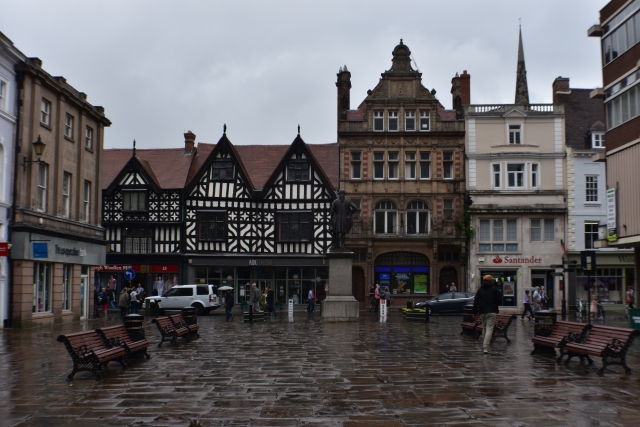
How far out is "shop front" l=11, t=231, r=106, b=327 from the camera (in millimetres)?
23875

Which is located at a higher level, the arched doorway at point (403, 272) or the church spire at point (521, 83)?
the church spire at point (521, 83)

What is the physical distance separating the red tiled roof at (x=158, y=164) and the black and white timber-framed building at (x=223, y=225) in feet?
0.71

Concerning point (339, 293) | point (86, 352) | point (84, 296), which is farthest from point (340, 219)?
point (86, 352)

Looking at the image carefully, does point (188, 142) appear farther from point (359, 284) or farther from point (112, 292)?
point (359, 284)

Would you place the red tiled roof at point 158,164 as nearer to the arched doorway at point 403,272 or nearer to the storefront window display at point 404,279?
the arched doorway at point 403,272

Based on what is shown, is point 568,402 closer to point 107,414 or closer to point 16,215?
point 107,414

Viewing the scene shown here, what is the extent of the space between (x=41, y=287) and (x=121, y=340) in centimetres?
1468

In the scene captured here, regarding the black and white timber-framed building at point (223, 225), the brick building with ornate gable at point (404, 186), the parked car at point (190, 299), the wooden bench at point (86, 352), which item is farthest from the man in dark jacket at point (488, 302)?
the black and white timber-framed building at point (223, 225)

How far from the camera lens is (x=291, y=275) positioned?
142 ft

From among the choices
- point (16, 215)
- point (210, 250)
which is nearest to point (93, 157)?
point (16, 215)

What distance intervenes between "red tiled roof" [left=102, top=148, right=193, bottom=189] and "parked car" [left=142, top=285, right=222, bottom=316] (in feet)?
33.3

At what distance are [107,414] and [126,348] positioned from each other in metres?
4.58

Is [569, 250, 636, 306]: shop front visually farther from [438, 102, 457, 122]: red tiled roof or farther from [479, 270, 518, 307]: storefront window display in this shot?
[438, 102, 457, 122]: red tiled roof

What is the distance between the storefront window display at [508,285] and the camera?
1631 inches
